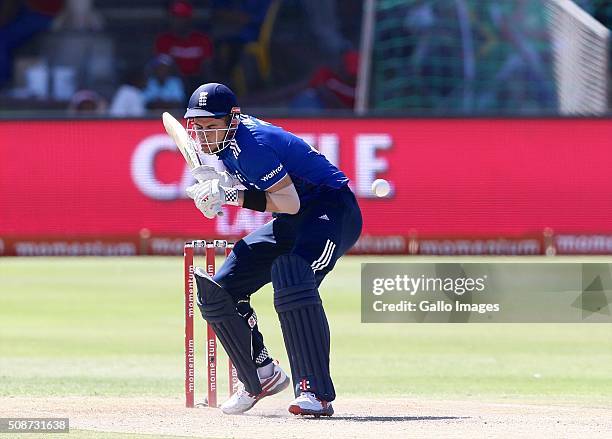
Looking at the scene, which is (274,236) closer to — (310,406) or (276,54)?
(310,406)

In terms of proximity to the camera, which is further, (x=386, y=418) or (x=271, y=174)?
(x=386, y=418)

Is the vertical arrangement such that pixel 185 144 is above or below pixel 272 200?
above

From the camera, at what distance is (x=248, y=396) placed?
314 inches

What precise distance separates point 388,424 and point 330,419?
0.33 meters

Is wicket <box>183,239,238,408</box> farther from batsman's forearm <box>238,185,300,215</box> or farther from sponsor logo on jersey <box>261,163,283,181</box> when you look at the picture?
sponsor logo on jersey <box>261,163,283,181</box>

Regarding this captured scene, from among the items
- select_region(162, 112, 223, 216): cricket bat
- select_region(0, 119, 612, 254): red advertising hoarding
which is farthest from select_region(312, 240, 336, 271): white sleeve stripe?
select_region(0, 119, 612, 254): red advertising hoarding

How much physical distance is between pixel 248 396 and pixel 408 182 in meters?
12.6

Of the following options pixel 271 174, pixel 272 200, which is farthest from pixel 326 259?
pixel 271 174

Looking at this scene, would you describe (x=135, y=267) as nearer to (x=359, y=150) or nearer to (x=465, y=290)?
(x=359, y=150)

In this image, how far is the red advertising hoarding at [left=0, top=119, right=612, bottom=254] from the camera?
20.3 meters

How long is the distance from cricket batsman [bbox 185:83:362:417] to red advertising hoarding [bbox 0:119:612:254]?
12.4 metres

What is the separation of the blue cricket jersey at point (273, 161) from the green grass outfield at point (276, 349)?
198cm

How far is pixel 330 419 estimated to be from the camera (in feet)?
24.6

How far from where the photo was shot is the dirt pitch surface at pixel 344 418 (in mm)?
7023
